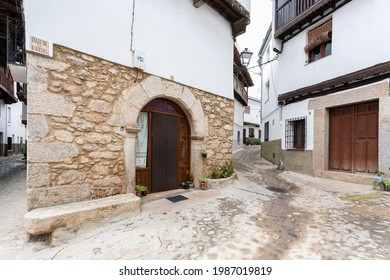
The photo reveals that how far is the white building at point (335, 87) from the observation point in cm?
484

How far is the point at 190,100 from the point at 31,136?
299cm

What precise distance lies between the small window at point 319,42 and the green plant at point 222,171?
16.5 feet

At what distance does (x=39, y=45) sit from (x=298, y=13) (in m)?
8.36

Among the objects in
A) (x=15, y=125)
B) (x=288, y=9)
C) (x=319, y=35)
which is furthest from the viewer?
(x=15, y=125)

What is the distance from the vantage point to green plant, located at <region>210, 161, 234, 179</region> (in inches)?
197

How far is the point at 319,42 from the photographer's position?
6.26 m

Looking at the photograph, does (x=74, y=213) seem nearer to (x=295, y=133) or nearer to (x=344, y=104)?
(x=344, y=104)

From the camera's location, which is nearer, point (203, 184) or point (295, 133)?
point (203, 184)

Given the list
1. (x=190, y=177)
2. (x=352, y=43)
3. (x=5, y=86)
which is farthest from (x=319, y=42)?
(x=5, y=86)

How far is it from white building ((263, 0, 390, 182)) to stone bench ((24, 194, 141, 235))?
6.18 meters

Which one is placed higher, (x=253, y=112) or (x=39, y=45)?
(x=253, y=112)

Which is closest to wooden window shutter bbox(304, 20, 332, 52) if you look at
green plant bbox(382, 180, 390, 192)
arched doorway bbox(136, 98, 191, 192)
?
green plant bbox(382, 180, 390, 192)

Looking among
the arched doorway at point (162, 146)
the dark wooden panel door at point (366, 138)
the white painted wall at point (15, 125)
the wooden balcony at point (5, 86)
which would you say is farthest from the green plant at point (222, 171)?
the white painted wall at point (15, 125)
